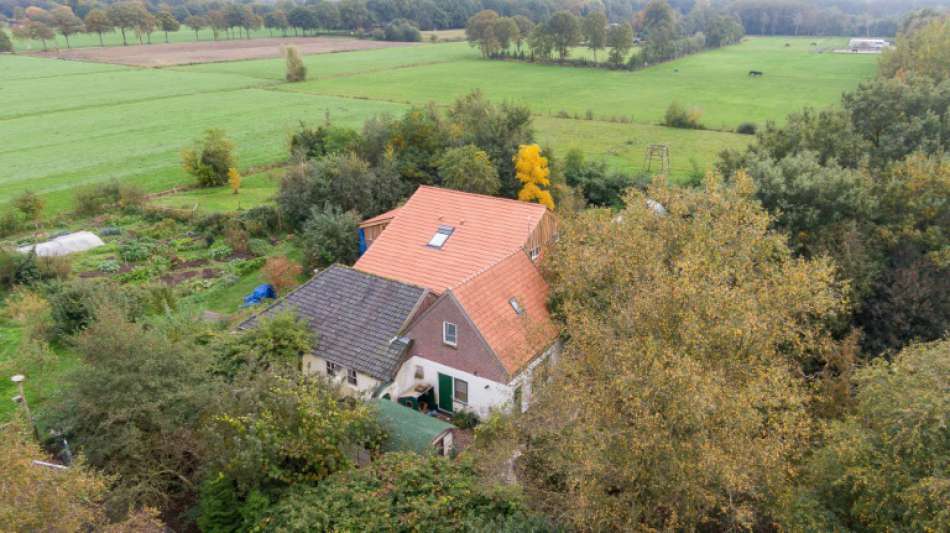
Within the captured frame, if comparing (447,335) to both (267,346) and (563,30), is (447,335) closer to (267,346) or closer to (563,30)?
(267,346)

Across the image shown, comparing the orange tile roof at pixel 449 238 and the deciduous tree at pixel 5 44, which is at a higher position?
the deciduous tree at pixel 5 44

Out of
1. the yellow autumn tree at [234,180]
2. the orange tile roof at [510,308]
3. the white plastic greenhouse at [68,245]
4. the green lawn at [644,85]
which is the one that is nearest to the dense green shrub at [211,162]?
the yellow autumn tree at [234,180]

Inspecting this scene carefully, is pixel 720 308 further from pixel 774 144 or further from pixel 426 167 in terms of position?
pixel 426 167

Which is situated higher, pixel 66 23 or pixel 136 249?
pixel 66 23

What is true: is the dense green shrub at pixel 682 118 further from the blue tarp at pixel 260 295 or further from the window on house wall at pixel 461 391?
the window on house wall at pixel 461 391

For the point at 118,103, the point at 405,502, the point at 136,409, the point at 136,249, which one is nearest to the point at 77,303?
the point at 136,249

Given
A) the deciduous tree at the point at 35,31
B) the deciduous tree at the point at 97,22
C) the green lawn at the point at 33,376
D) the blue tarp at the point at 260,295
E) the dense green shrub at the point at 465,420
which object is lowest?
the dense green shrub at the point at 465,420

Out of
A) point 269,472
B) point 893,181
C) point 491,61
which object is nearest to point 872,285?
point 893,181
